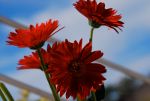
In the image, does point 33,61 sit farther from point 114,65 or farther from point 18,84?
point 114,65

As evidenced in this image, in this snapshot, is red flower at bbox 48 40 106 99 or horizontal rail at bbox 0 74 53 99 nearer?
red flower at bbox 48 40 106 99

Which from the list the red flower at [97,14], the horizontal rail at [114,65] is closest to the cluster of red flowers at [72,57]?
the red flower at [97,14]

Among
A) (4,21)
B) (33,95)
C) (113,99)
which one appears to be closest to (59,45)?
(4,21)

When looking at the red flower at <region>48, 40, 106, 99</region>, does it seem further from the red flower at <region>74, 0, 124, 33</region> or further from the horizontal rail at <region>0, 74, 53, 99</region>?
the horizontal rail at <region>0, 74, 53, 99</region>

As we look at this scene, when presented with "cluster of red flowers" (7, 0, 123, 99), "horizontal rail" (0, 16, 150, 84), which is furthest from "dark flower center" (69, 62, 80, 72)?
"horizontal rail" (0, 16, 150, 84)

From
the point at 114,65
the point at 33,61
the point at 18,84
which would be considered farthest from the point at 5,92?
the point at 114,65

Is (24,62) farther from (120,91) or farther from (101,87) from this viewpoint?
(120,91)

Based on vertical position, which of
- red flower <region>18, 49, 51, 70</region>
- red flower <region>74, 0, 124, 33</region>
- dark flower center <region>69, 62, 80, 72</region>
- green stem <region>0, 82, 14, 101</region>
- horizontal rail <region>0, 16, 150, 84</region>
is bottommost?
horizontal rail <region>0, 16, 150, 84</region>
